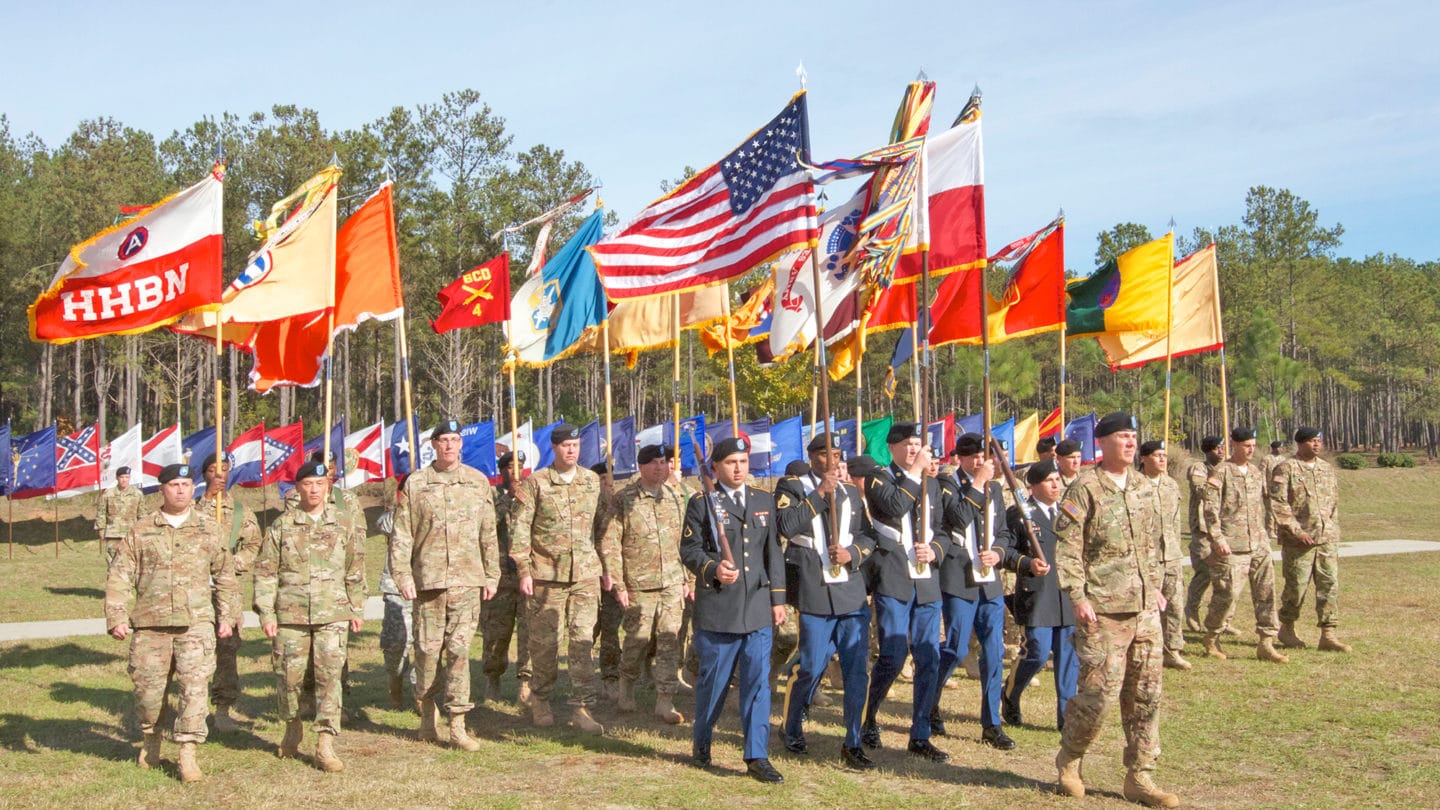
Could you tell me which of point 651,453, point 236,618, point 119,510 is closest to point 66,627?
point 119,510

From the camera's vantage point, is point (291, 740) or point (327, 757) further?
point (291, 740)

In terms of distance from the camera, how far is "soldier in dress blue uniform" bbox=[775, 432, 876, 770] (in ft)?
25.6

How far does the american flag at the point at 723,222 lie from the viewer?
8789mm

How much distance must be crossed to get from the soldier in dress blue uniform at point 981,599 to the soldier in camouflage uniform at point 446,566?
3.48 meters

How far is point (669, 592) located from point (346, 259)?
5.11m

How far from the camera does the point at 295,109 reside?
4344cm

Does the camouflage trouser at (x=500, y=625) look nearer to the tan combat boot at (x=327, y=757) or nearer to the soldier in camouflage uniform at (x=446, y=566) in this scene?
the soldier in camouflage uniform at (x=446, y=566)

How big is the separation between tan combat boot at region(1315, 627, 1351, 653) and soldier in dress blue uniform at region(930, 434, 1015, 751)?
525cm

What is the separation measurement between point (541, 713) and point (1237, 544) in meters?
7.50

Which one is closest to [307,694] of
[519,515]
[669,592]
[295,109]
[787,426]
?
[519,515]

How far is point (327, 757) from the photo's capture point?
793 centimetres

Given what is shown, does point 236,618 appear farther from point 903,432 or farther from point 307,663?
point 903,432

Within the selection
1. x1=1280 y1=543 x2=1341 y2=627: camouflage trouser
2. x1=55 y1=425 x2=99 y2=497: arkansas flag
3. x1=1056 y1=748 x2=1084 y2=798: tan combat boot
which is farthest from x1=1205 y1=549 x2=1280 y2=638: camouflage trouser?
x1=55 y1=425 x2=99 y2=497: arkansas flag

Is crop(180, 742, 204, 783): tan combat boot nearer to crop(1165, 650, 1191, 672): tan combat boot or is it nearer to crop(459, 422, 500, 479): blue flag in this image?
crop(1165, 650, 1191, 672): tan combat boot
